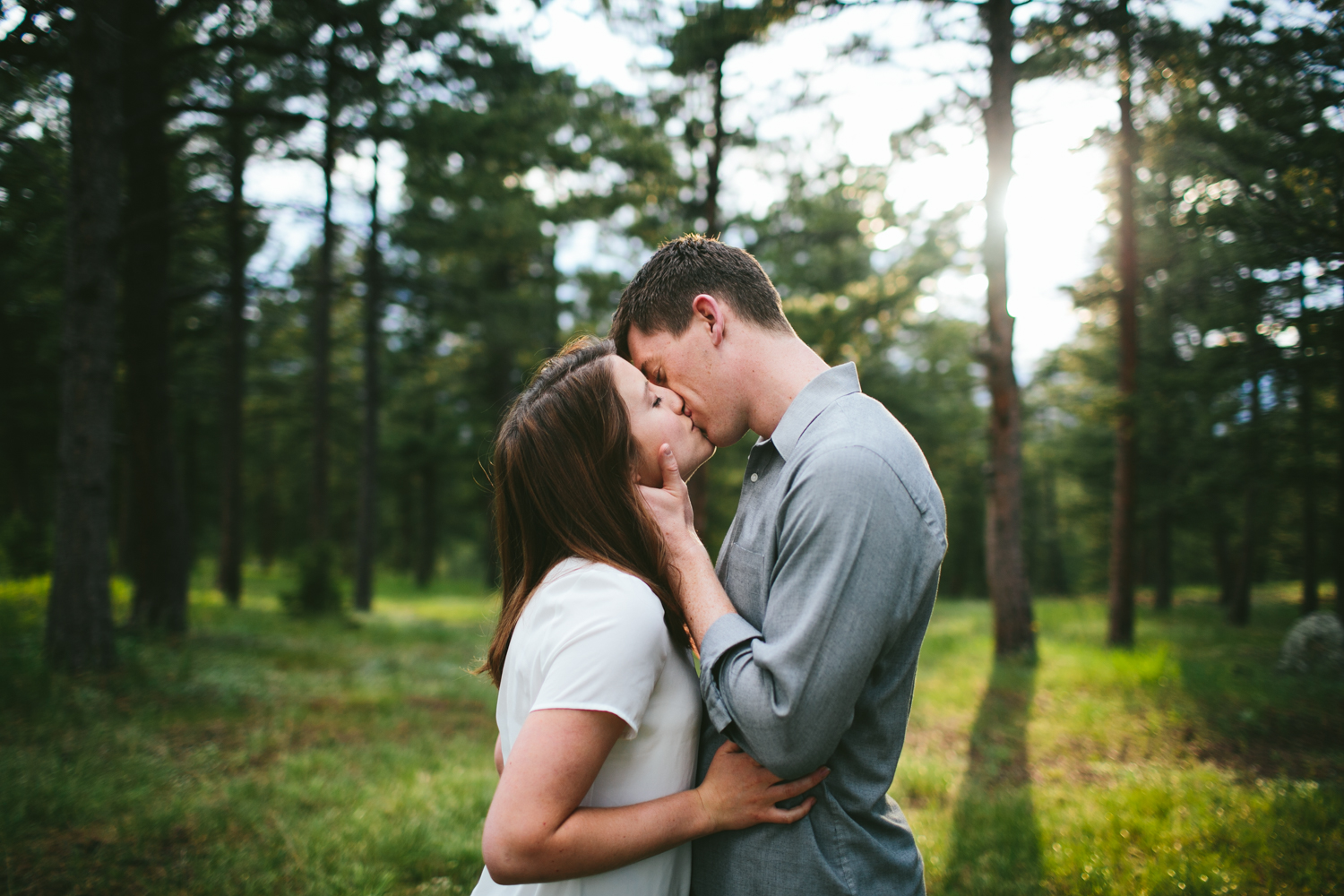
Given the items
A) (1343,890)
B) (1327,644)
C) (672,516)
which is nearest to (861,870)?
(672,516)

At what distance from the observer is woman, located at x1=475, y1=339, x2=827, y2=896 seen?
139 cm

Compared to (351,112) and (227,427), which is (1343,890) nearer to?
(351,112)

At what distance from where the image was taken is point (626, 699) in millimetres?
1421

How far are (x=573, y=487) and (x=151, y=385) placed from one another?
971 cm

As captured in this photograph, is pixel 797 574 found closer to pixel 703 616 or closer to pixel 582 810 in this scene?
pixel 703 616

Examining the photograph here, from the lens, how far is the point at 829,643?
4.27ft

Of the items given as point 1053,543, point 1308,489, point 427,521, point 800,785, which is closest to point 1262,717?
point 800,785

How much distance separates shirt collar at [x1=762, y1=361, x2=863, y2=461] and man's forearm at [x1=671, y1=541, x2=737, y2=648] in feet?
1.13

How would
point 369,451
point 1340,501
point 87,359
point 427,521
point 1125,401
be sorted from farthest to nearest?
point 427,521
point 369,451
point 1340,501
point 1125,401
point 87,359

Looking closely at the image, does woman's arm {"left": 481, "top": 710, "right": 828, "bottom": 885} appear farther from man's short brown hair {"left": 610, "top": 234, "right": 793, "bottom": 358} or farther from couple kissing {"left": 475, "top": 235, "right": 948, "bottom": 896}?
man's short brown hair {"left": 610, "top": 234, "right": 793, "bottom": 358}

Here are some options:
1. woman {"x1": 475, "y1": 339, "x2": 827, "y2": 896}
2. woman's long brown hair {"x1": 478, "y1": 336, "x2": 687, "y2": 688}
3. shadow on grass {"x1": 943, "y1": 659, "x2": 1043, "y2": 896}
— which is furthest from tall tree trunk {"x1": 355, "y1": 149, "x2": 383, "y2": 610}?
woman's long brown hair {"x1": 478, "y1": 336, "x2": 687, "y2": 688}

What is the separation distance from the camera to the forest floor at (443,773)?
12.0 feet

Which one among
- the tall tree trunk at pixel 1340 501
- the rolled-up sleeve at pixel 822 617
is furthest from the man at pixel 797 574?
the tall tree trunk at pixel 1340 501

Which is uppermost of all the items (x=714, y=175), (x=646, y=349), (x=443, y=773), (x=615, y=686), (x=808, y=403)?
(x=714, y=175)
